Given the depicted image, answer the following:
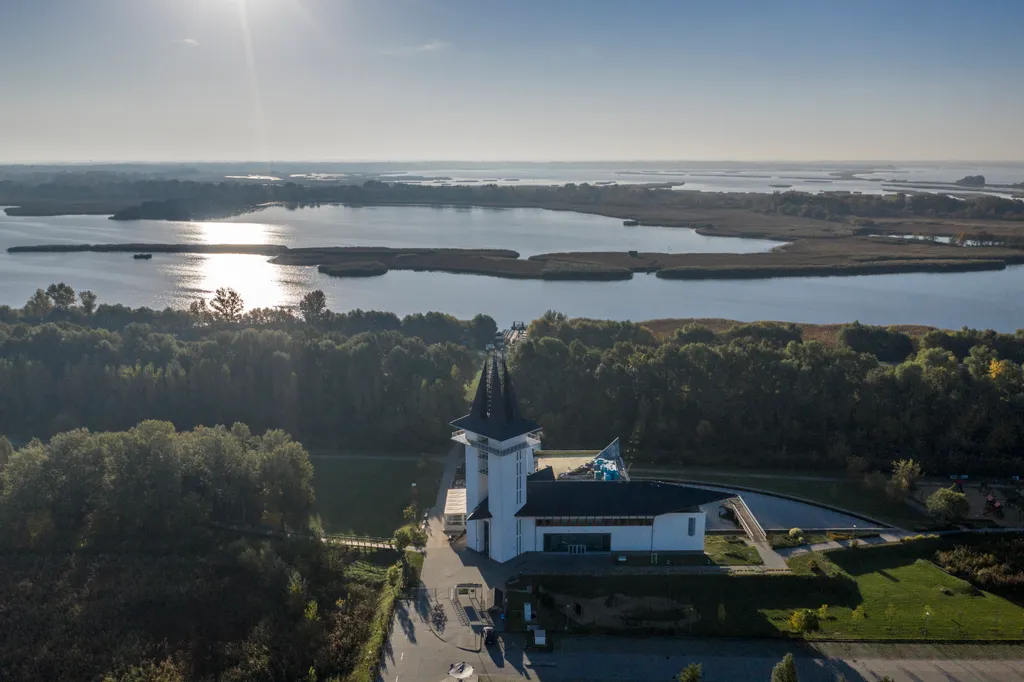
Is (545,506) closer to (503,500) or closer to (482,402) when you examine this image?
(503,500)

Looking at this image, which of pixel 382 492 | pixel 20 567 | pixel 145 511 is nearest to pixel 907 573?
pixel 382 492

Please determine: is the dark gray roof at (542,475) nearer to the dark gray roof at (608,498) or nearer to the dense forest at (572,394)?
the dark gray roof at (608,498)

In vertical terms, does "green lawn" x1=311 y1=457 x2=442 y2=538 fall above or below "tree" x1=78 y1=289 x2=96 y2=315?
below

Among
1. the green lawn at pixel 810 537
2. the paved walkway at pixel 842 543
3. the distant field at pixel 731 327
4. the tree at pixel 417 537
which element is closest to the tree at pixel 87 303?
the tree at pixel 417 537

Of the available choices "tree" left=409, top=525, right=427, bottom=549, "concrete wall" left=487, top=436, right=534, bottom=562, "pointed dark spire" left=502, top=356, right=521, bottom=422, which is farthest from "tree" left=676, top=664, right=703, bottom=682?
"tree" left=409, top=525, right=427, bottom=549

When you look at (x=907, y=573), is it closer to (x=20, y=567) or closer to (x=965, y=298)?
(x=20, y=567)

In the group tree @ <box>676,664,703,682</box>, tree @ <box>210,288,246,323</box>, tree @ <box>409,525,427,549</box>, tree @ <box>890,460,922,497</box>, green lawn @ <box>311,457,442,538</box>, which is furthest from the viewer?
tree @ <box>210,288,246,323</box>

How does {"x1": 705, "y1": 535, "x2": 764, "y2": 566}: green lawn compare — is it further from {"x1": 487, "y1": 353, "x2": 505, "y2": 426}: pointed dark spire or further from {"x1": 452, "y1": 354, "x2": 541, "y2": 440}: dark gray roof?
{"x1": 487, "y1": 353, "x2": 505, "y2": 426}: pointed dark spire
